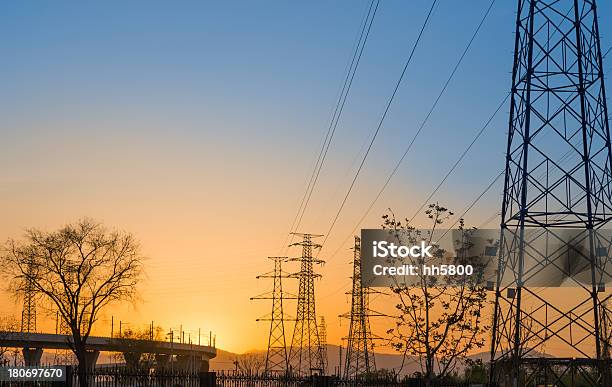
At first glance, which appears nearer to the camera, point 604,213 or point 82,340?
point 604,213

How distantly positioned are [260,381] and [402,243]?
1497 centimetres

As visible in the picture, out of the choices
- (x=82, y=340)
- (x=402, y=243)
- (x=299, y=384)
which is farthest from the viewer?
(x=82, y=340)

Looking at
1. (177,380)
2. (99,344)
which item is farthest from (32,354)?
(177,380)

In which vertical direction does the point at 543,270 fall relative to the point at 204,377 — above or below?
above

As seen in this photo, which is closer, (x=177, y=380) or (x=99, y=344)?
(x=177, y=380)

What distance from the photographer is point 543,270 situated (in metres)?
37.2

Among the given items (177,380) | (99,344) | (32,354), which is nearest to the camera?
(177,380)

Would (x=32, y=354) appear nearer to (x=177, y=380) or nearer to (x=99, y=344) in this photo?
(x=99, y=344)

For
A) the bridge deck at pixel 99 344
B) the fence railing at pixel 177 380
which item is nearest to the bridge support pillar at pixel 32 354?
the bridge deck at pixel 99 344

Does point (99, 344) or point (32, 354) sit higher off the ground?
point (99, 344)

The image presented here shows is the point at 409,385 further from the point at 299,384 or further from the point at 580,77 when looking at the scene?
the point at 580,77

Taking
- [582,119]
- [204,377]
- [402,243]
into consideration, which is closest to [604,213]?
[582,119]

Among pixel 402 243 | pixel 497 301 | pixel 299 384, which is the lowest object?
pixel 299 384

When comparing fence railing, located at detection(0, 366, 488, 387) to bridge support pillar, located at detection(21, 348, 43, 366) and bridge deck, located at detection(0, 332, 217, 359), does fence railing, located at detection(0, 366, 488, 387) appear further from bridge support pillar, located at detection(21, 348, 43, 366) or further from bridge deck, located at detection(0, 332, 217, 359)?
bridge support pillar, located at detection(21, 348, 43, 366)
